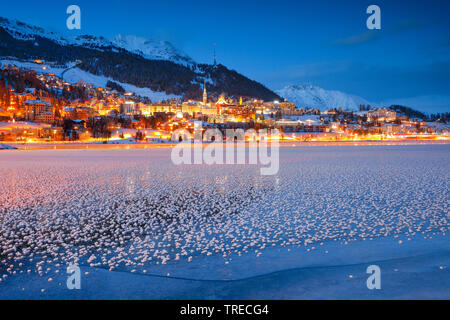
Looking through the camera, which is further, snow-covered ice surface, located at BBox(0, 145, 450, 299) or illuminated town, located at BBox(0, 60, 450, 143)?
illuminated town, located at BBox(0, 60, 450, 143)

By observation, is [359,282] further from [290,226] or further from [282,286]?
[290,226]

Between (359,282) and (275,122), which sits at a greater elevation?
(275,122)

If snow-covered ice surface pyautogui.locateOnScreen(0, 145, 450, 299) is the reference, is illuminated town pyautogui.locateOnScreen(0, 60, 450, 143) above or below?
above

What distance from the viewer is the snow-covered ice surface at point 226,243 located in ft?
14.0

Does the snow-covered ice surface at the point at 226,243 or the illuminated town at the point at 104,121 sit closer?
the snow-covered ice surface at the point at 226,243

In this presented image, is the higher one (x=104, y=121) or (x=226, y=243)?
(x=104, y=121)

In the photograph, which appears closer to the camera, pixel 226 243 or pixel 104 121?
pixel 226 243

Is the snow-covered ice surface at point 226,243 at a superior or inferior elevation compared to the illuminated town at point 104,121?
inferior

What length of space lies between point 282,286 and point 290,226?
9.22 ft

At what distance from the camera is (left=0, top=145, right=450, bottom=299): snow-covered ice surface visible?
427 centimetres

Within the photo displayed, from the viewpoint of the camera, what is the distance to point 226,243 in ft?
19.6

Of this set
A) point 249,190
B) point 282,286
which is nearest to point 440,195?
point 249,190

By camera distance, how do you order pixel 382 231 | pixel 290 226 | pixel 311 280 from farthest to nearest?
pixel 290 226 → pixel 382 231 → pixel 311 280
